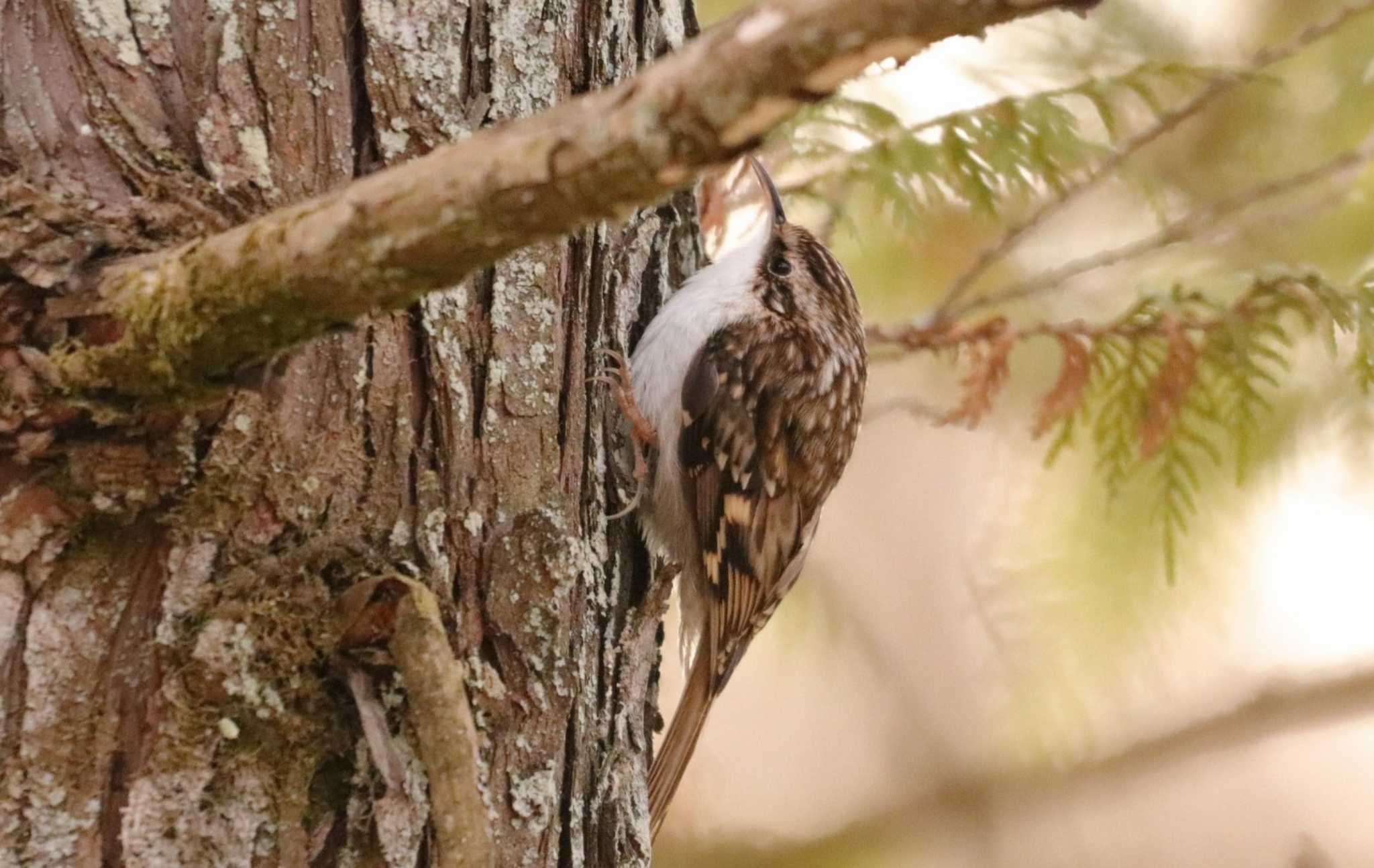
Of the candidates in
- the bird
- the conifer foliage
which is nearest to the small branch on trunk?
the bird

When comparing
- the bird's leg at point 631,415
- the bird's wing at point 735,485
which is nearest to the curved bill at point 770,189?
the bird's wing at point 735,485

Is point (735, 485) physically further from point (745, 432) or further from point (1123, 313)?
point (1123, 313)

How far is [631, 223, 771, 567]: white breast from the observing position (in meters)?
1.83

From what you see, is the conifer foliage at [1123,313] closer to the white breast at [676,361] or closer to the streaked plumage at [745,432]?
the streaked plumage at [745,432]

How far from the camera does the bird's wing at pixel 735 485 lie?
6.94 feet

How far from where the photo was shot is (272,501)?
1.14 metres

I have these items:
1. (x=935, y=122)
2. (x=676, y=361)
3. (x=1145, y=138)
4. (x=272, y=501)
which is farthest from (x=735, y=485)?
(x=272, y=501)

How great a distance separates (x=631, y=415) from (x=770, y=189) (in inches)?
23.2

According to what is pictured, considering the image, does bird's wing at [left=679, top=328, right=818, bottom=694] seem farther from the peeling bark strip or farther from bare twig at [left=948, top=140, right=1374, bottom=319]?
the peeling bark strip

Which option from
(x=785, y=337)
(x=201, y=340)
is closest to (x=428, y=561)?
(x=201, y=340)

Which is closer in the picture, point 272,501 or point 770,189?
point 272,501

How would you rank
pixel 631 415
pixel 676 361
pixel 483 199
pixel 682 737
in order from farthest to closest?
pixel 682 737 → pixel 676 361 → pixel 631 415 → pixel 483 199

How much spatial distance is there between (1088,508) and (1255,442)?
1.00 feet

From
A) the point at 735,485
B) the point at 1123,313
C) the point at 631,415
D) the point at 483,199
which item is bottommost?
the point at 483,199
